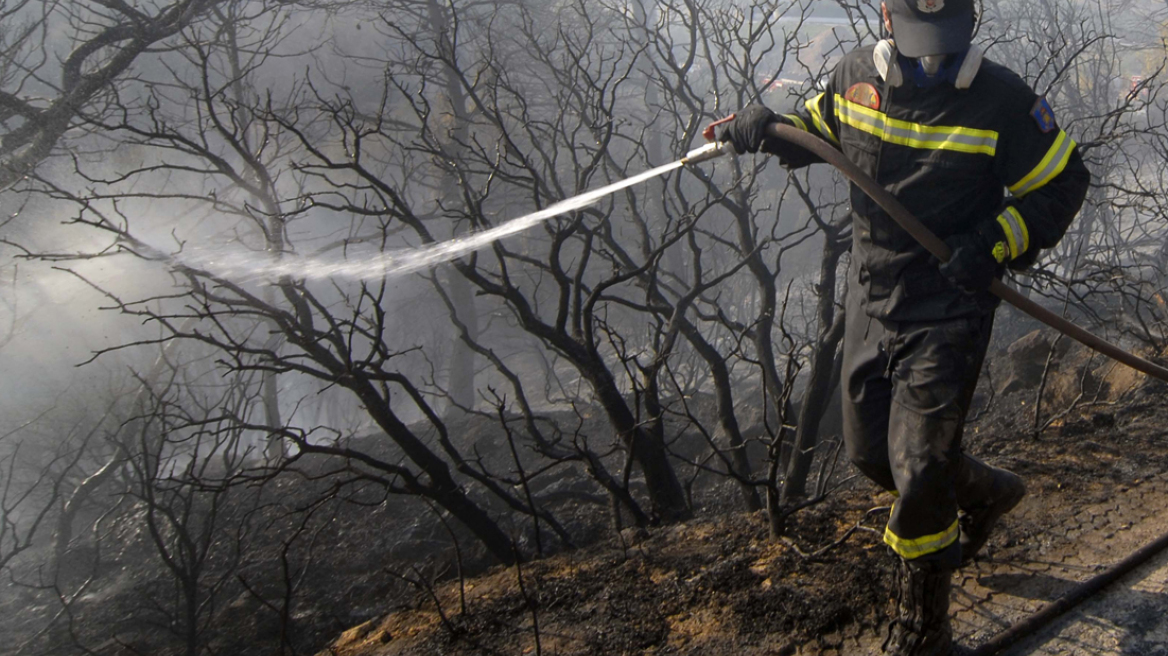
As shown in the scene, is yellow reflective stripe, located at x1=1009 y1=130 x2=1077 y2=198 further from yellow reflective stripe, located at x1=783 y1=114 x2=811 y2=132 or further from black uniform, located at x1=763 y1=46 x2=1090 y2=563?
yellow reflective stripe, located at x1=783 y1=114 x2=811 y2=132

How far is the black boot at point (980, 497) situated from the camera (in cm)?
245

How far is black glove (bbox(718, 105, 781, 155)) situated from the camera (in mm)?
2697

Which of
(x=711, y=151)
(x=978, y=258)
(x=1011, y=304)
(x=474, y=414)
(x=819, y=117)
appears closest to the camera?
(x=978, y=258)

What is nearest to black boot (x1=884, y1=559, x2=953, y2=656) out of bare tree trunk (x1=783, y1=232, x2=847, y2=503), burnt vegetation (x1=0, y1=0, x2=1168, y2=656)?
burnt vegetation (x1=0, y1=0, x2=1168, y2=656)

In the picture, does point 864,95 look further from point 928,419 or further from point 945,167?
point 928,419

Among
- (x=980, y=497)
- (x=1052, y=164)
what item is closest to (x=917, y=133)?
(x=1052, y=164)

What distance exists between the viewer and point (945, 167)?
2.23 meters

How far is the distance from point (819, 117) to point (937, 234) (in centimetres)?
62

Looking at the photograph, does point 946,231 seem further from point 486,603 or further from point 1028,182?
point 486,603

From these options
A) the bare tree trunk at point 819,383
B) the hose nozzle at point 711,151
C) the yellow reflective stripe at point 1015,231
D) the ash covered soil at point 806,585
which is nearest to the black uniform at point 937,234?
the yellow reflective stripe at point 1015,231

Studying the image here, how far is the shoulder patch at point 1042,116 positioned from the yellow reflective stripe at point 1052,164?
5cm

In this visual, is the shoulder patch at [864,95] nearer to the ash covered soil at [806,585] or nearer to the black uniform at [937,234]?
the black uniform at [937,234]

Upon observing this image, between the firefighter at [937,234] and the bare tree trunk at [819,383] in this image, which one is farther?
the bare tree trunk at [819,383]

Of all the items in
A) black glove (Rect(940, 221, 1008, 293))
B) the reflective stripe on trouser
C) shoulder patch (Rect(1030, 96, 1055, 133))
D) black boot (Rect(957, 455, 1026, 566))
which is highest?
shoulder patch (Rect(1030, 96, 1055, 133))
